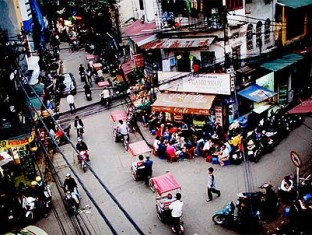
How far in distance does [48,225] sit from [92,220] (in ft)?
6.41

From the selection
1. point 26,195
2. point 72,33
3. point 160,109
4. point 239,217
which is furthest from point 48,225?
point 72,33

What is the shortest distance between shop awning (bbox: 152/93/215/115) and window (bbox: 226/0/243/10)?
5159mm

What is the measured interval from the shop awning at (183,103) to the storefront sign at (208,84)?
0.36 m

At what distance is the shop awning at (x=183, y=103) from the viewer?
71.4 feet

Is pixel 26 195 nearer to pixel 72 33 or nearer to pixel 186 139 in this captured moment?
pixel 186 139

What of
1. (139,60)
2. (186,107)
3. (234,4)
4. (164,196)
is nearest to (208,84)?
(186,107)

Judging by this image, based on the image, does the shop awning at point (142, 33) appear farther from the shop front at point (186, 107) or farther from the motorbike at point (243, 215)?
the motorbike at point (243, 215)

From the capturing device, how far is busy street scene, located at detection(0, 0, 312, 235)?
49.8 ft

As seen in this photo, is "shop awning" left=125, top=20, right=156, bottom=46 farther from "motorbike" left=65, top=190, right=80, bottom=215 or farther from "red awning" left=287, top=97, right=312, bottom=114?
"red awning" left=287, top=97, right=312, bottom=114

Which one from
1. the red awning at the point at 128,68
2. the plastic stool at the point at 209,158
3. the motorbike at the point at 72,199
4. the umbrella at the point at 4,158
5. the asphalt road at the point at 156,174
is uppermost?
the red awning at the point at 128,68

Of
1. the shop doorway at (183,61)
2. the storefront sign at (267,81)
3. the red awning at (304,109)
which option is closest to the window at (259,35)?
the storefront sign at (267,81)

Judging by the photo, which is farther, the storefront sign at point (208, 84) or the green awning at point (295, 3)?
the green awning at point (295, 3)

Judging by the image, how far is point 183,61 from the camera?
80.2ft

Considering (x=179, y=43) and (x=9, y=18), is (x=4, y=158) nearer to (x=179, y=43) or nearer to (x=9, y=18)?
(x=9, y=18)
